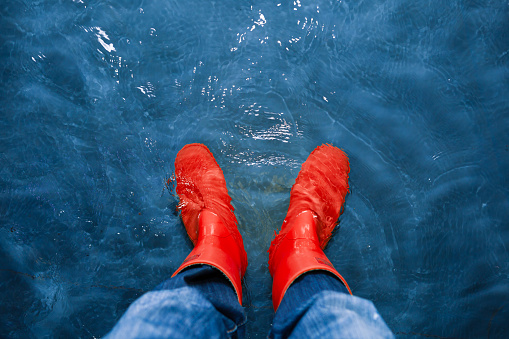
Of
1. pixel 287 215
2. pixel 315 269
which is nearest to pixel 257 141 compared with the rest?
pixel 287 215

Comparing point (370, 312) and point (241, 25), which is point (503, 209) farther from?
point (241, 25)

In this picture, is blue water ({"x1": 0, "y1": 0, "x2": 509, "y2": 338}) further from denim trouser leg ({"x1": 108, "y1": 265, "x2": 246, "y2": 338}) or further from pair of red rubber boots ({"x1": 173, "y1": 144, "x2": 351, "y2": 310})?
denim trouser leg ({"x1": 108, "y1": 265, "x2": 246, "y2": 338})

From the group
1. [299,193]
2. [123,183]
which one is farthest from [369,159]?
[123,183]

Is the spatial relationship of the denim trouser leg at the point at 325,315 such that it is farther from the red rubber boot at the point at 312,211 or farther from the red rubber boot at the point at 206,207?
the red rubber boot at the point at 206,207

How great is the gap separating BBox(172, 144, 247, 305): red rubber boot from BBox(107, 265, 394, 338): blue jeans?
0.55 feet

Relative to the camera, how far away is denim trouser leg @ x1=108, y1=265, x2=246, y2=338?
26.5 inches

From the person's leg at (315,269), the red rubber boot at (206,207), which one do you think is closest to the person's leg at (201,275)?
the red rubber boot at (206,207)

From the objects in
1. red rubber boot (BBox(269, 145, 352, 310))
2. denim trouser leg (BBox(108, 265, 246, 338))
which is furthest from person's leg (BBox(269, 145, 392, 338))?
denim trouser leg (BBox(108, 265, 246, 338))

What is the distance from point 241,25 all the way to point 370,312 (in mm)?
1340

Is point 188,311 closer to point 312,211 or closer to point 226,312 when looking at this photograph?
point 226,312

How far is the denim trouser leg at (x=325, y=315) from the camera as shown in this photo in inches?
27.5

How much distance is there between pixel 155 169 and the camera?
4.79 ft

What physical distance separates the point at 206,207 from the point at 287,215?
1.17 ft

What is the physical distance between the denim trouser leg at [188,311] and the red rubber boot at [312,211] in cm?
24
